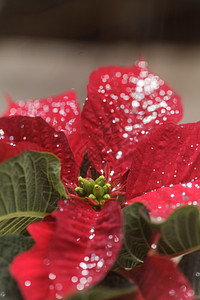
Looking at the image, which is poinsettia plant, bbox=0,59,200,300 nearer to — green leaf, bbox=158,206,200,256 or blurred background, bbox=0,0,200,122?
green leaf, bbox=158,206,200,256

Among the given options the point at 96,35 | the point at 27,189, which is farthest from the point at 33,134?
the point at 96,35

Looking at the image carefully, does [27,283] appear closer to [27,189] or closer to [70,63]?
[27,189]

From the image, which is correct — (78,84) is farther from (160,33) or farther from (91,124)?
(91,124)

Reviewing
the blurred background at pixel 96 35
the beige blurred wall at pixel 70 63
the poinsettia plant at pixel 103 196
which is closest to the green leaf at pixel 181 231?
the poinsettia plant at pixel 103 196

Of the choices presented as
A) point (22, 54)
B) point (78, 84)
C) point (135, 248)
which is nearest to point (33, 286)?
point (135, 248)

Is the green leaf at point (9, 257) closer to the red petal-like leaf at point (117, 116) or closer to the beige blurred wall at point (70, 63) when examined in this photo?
the red petal-like leaf at point (117, 116)

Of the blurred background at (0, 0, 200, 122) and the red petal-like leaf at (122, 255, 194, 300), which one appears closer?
the red petal-like leaf at (122, 255, 194, 300)

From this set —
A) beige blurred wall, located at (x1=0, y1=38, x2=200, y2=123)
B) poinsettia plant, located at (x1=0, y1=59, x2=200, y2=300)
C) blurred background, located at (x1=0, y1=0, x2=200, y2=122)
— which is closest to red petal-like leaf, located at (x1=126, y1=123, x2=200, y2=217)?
poinsettia plant, located at (x1=0, y1=59, x2=200, y2=300)
